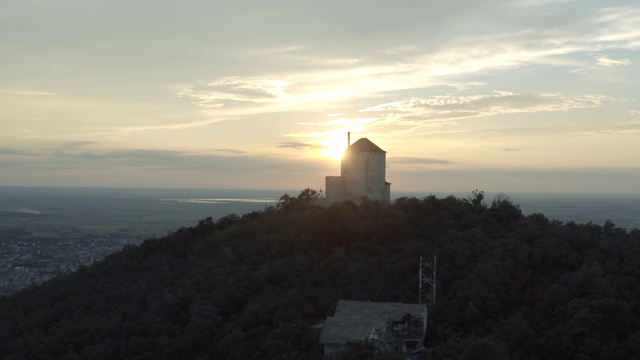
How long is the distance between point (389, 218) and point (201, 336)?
11.4 meters

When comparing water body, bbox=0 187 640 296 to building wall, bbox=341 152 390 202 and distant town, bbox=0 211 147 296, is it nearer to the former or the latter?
distant town, bbox=0 211 147 296

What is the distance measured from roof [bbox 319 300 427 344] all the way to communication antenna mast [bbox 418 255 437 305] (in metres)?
1.34

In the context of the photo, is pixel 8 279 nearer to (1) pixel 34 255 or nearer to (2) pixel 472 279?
(1) pixel 34 255

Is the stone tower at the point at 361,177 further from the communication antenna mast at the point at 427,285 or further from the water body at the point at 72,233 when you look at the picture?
the communication antenna mast at the point at 427,285

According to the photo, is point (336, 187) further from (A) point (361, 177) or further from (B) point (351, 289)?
(B) point (351, 289)

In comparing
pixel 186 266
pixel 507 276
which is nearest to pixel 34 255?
pixel 186 266

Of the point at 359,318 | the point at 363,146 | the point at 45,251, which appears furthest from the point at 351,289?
the point at 45,251

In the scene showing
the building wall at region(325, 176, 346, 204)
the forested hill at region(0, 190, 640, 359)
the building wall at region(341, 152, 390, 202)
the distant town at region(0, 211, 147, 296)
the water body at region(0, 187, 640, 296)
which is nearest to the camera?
the forested hill at region(0, 190, 640, 359)

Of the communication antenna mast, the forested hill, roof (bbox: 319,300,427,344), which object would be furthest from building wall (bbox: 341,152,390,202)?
roof (bbox: 319,300,427,344)

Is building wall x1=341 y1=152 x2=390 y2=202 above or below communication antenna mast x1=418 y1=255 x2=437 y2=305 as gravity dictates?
above

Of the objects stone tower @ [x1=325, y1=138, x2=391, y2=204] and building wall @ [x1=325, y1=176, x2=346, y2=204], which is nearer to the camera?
stone tower @ [x1=325, y1=138, x2=391, y2=204]

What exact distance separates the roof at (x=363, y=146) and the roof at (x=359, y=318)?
12.1m

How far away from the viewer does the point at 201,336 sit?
20.8 meters

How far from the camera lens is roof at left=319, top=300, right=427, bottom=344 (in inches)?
758
